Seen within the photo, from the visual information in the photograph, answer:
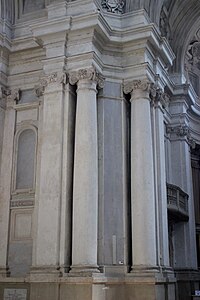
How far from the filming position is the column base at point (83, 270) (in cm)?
Answer: 1093

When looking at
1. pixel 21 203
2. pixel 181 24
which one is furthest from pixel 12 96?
pixel 181 24

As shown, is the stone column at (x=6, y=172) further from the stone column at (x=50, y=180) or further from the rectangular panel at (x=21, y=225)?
the stone column at (x=50, y=180)

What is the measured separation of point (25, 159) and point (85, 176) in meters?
2.46

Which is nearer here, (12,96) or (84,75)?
(84,75)

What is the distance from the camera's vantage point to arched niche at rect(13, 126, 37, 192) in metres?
13.1

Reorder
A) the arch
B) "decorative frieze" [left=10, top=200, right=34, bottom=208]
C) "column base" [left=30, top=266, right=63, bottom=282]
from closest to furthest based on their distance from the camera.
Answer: "column base" [left=30, top=266, right=63, bottom=282] < "decorative frieze" [left=10, top=200, right=34, bottom=208] < the arch

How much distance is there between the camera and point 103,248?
469 inches

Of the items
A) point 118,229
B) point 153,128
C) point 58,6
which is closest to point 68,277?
point 118,229

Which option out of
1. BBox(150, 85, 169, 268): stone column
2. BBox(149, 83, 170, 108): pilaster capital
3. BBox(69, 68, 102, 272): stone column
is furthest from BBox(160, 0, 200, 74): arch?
BBox(69, 68, 102, 272): stone column

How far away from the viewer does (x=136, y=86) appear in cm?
1327

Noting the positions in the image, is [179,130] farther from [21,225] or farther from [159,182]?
[21,225]

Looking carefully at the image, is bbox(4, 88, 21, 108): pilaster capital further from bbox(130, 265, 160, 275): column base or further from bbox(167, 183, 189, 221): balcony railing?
bbox(130, 265, 160, 275): column base

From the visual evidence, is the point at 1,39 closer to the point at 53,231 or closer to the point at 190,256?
the point at 53,231

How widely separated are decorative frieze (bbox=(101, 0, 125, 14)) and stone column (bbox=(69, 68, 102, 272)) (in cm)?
281
